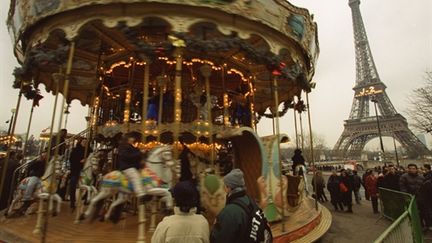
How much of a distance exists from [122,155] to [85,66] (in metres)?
7.83

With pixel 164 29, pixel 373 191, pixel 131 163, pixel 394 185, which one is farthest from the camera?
pixel 373 191

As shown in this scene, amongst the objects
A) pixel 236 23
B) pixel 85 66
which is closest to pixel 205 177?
pixel 236 23

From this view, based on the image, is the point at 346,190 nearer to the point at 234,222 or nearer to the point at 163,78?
the point at 163,78

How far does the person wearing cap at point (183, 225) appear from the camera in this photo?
223cm

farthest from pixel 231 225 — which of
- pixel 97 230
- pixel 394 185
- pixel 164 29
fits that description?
pixel 394 185

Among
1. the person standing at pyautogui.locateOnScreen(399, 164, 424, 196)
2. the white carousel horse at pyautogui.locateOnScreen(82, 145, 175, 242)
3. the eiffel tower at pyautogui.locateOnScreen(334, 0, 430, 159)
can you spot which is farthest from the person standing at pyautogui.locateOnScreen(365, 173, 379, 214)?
the eiffel tower at pyautogui.locateOnScreen(334, 0, 430, 159)

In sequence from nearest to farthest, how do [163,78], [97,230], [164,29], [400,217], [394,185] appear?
[400,217] < [97,230] < [164,29] < [163,78] < [394,185]

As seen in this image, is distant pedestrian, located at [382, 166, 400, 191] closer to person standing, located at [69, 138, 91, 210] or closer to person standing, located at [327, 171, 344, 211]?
person standing, located at [327, 171, 344, 211]

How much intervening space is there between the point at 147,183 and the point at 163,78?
4696 mm

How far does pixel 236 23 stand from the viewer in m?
6.71

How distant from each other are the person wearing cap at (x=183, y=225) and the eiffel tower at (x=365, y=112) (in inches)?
2463

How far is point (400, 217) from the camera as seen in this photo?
4.19 meters

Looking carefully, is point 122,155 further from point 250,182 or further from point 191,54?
point 191,54

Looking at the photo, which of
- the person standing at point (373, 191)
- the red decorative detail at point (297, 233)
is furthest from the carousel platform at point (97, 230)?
the person standing at point (373, 191)
